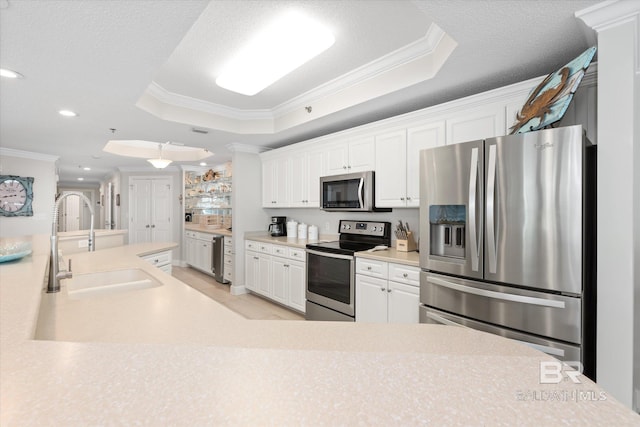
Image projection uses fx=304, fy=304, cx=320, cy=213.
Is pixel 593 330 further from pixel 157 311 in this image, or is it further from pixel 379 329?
pixel 157 311

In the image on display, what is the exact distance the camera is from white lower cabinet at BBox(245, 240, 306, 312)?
368cm

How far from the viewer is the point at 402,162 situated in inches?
116

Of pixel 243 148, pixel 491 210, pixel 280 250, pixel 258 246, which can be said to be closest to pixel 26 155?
pixel 243 148

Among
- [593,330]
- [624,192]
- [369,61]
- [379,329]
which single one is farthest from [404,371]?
[369,61]

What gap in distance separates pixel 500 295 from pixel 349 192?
6.18ft

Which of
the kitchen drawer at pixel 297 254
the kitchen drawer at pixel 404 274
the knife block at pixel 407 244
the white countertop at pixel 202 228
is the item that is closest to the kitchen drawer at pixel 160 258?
the kitchen drawer at pixel 297 254

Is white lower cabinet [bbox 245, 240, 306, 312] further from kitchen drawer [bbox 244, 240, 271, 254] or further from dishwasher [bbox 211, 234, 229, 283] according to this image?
dishwasher [bbox 211, 234, 229, 283]

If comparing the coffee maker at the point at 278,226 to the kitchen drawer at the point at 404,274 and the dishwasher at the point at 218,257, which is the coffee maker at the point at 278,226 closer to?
the dishwasher at the point at 218,257

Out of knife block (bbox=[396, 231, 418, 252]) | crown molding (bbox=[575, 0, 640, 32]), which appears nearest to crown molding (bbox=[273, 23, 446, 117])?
crown molding (bbox=[575, 0, 640, 32])

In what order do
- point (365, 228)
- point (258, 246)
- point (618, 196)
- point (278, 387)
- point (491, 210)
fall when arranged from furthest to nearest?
point (258, 246)
point (365, 228)
point (491, 210)
point (618, 196)
point (278, 387)

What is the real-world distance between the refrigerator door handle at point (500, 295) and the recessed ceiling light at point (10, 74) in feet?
10.8

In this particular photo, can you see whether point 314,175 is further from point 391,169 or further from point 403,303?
point 403,303

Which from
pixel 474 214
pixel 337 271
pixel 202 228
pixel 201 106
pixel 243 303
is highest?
pixel 201 106

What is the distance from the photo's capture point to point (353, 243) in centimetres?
359
